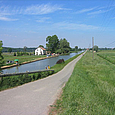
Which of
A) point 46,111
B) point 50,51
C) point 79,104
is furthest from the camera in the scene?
point 50,51

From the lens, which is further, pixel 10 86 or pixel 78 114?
pixel 10 86

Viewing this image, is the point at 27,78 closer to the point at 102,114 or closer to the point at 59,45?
the point at 102,114

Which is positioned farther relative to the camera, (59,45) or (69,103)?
(59,45)

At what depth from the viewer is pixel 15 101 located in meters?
6.95

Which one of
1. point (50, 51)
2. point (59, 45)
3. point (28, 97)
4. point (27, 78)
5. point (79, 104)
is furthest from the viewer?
point (59, 45)

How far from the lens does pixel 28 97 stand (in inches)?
298

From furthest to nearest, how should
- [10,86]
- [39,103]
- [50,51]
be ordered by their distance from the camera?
[50,51], [10,86], [39,103]

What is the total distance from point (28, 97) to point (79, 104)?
9.33 ft

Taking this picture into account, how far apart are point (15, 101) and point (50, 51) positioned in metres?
99.9

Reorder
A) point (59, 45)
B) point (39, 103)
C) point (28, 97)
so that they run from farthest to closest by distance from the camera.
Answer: point (59, 45), point (28, 97), point (39, 103)

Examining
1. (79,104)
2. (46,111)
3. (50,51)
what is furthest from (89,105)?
(50,51)

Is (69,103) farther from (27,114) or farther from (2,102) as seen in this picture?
(2,102)

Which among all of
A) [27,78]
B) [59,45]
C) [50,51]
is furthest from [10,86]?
[59,45]

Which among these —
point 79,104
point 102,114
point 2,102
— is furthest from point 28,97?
point 102,114
